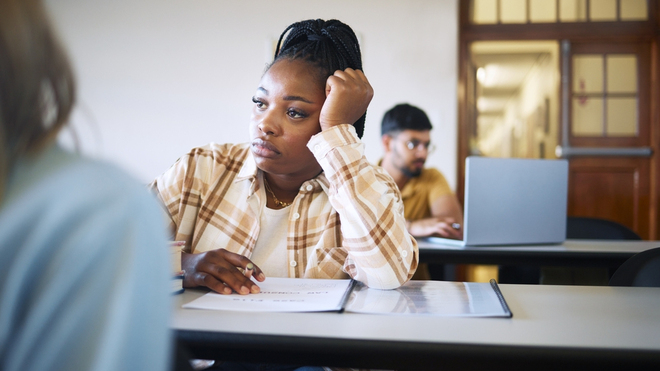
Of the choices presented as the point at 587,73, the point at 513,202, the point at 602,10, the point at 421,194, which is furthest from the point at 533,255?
the point at 602,10

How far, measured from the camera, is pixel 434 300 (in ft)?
2.86

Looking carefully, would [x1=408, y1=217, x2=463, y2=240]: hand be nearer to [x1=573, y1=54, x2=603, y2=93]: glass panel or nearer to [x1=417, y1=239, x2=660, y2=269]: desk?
[x1=417, y1=239, x2=660, y2=269]: desk

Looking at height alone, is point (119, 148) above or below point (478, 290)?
above

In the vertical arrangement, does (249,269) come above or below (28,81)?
below

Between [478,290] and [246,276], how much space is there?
0.44m

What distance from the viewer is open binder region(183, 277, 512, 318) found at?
780 mm

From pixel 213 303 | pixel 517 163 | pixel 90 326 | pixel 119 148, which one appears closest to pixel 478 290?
pixel 213 303

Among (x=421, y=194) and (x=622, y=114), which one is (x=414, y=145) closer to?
(x=421, y=194)

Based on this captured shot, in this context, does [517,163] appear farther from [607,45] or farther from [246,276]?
[607,45]

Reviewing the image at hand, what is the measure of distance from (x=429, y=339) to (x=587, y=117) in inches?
151

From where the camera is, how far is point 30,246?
1.03 ft

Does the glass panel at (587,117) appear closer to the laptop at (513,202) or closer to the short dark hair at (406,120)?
the short dark hair at (406,120)

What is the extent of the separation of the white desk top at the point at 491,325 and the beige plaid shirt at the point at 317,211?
0.26 metres

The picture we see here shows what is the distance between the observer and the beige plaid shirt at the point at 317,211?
1006 mm
